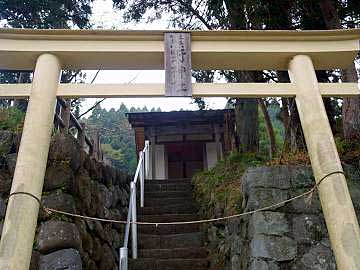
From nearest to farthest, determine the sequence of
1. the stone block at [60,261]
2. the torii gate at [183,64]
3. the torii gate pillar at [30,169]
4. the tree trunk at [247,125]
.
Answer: the torii gate pillar at [30,169], the torii gate at [183,64], the stone block at [60,261], the tree trunk at [247,125]

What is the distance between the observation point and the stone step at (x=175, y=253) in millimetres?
5270

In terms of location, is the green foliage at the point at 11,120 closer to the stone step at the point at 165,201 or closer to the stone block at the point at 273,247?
the stone step at the point at 165,201

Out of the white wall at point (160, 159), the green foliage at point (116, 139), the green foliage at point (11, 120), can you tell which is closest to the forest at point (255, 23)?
the green foliage at point (11, 120)

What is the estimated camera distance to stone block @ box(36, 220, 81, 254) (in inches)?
141

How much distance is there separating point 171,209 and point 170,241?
40.0 inches


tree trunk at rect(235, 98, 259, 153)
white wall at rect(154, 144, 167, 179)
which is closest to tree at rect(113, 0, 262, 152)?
tree trunk at rect(235, 98, 259, 153)

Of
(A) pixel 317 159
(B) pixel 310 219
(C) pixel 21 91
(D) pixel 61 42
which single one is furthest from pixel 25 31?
(B) pixel 310 219

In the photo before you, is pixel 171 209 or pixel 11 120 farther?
pixel 171 209

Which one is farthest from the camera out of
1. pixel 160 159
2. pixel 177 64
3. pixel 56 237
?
pixel 160 159

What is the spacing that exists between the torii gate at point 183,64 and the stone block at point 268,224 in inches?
46.8

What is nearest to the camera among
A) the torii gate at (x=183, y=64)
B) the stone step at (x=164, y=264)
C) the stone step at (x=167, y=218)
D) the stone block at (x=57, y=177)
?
the torii gate at (x=183, y=64)

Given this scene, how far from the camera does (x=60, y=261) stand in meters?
3.52

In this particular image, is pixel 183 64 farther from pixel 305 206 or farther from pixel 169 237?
pixel 169 237

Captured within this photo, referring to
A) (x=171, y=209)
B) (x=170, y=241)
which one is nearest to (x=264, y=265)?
(x=170, y=241)
